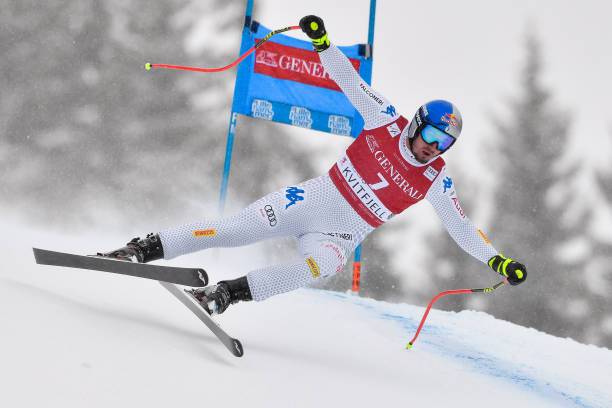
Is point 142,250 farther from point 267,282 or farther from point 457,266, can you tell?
point 457,266

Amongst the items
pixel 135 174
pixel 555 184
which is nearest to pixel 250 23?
pixel 135 174

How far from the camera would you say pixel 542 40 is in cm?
1314

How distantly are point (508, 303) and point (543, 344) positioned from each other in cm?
812

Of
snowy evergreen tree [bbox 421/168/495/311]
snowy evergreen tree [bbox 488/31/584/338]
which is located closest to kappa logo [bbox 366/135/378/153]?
snowy evergreen tree [bbox 488/31/584/338]

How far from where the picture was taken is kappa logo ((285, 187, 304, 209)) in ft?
9.64

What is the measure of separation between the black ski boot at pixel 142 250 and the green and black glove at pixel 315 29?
1.25m

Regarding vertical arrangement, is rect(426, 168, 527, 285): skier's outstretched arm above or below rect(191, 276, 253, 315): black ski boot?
above

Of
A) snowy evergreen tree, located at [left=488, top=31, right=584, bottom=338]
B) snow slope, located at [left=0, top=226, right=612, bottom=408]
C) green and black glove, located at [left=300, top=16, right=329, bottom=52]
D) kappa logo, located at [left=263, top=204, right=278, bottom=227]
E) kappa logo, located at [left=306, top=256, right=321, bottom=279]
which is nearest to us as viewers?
snow slope, located at [left=0, top=226, right=612, bottom=408]

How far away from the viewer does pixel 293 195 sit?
9.73 ft

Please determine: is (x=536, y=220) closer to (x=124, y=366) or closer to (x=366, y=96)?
(x=366, y=96)

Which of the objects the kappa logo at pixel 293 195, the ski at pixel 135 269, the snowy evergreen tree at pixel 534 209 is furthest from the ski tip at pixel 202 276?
the snowy evergreen tree at pixel 534 209

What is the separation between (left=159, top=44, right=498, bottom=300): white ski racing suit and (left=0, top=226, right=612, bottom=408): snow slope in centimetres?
41

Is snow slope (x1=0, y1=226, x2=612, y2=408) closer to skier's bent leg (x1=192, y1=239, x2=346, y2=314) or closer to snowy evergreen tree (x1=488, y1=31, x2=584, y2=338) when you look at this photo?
skier's bent leg (x1=192, y1=239, x2=346, y2=314)

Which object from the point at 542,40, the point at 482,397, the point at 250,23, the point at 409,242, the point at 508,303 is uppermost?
the point at 542,40
